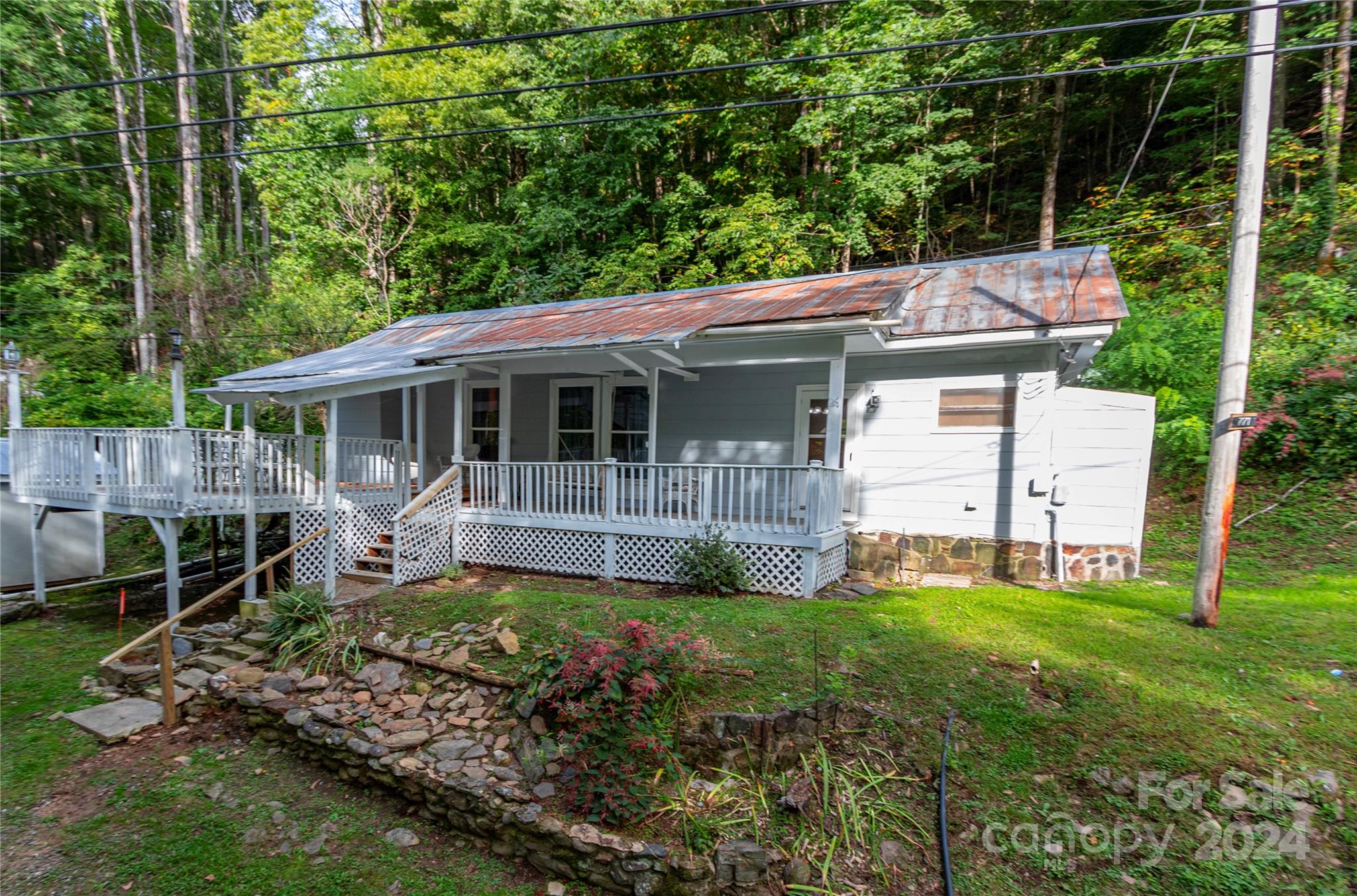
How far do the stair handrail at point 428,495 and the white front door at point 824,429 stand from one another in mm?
5368

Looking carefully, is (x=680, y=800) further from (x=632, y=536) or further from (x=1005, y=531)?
(x=1005, y=531)

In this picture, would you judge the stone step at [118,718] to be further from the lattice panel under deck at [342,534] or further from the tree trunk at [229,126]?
the tree trunk at [229,126]

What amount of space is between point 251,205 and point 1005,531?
33621 mm

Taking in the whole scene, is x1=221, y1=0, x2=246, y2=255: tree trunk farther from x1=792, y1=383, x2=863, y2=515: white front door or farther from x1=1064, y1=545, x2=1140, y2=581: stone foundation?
x1=1064, y1=545, x2=1140, y2=581: stone foundation

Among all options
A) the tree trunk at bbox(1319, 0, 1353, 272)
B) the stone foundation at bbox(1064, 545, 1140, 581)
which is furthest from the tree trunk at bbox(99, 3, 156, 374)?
the tree trunk at bbox(1319, 0, 1353, 272)

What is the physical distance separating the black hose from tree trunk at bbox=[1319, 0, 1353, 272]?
14.5 metres

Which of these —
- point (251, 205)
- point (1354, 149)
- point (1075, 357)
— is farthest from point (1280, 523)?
point (251, 205)

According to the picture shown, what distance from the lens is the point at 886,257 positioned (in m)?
18.5

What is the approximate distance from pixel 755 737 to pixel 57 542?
1332 cm

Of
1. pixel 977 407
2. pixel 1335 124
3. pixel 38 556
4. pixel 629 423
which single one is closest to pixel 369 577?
pixel 629 423

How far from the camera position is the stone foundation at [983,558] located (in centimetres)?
780

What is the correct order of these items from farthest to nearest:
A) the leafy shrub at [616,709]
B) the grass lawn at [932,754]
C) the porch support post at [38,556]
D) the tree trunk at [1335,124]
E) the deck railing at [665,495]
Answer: the tree trunk at [1335,124], the porch support post at [38,556], the deck railing at [665,495], the leafy shrub at [616,709], the grass lawn at [932,754]

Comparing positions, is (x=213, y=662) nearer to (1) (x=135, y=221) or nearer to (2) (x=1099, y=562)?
(2) (x=1099, y=562)

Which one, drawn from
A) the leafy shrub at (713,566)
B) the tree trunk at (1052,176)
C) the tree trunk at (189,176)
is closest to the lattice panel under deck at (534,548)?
the leafy shrub at (713,566)
